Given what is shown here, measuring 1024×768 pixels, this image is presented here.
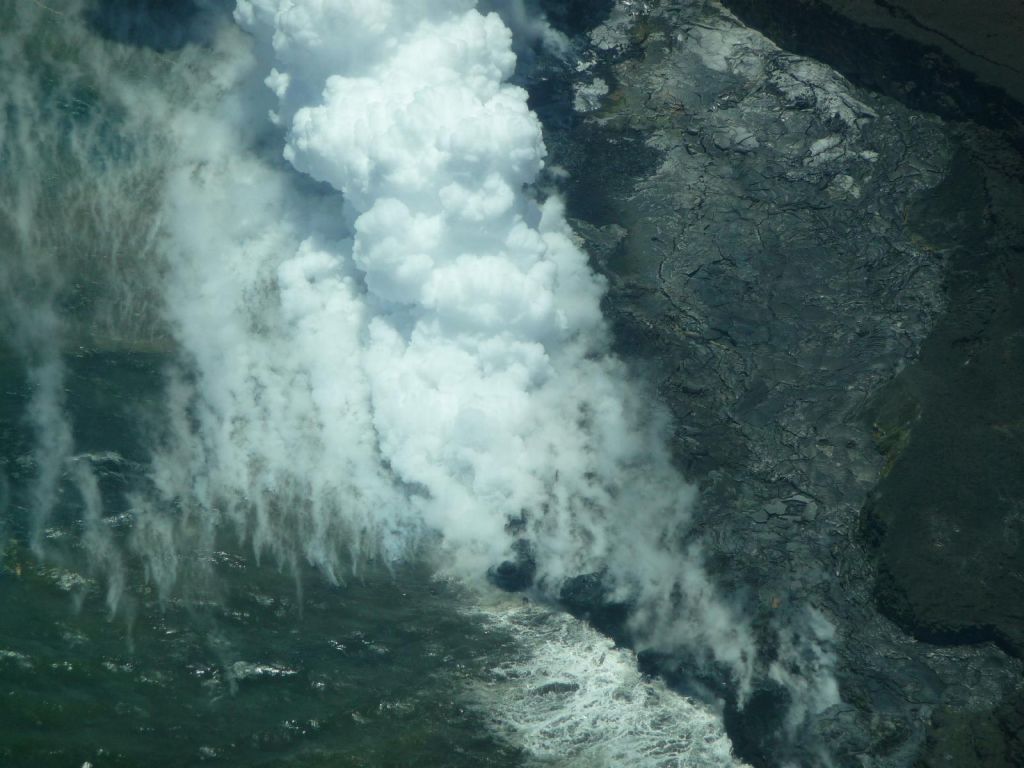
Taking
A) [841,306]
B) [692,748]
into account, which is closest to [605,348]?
[841,306]

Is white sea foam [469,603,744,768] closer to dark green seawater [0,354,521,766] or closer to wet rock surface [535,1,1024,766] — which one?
dark green seawater [0,354,521,766]

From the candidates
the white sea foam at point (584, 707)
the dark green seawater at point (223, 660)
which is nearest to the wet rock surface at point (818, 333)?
the white sea foam at point (584, 707)

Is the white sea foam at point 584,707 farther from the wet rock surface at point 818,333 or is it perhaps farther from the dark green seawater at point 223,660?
the wet rock surface at point 818,333

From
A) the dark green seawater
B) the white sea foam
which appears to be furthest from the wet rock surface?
the dark green seawater

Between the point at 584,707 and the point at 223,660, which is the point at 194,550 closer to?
the point at 223,660

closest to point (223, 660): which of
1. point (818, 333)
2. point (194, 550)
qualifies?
point (194, 550)

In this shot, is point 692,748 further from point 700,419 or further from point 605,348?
point 605,348

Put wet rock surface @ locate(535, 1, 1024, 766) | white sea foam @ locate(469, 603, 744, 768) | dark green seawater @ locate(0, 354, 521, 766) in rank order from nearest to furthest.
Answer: dark green seawater @ locate(0, 354, 521, 766) < wet rock surface @ locate(535, 1, 1024, 766) < white sea foam @ locate(469, 603, 744, 768)
